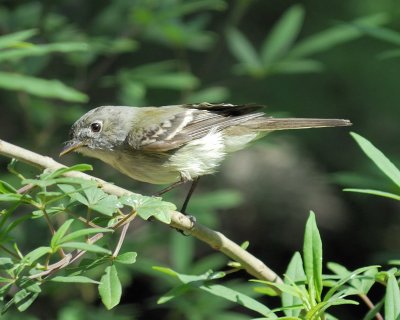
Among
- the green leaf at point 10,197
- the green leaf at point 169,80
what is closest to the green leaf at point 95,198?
the green leaf at point 10,197

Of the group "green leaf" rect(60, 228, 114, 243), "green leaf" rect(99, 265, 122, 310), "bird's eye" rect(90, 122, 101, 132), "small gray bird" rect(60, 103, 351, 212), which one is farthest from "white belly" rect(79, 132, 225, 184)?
"green leaf" rect(60, 228, 114, 243)

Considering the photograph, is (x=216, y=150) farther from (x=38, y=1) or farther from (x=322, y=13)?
(x=322, y=13)

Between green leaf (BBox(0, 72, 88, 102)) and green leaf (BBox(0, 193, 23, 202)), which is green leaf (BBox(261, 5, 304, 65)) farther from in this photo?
green leaf (BBox(0, 193, 23, 202))

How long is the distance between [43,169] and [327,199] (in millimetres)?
5925

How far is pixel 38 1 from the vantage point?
20.5ft

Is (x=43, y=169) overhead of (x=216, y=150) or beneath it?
overhead

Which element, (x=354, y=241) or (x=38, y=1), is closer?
(x=38, y=1)

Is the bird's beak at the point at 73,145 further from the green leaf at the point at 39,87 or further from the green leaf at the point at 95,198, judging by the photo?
the green leaf at the point at 95,198

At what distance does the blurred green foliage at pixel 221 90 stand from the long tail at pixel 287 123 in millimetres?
419

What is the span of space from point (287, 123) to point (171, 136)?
72cm

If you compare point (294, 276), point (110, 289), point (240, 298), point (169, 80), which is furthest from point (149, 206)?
point (169, 80)

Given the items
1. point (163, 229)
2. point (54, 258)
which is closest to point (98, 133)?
point (54, 258)

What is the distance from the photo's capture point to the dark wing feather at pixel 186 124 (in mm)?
4512

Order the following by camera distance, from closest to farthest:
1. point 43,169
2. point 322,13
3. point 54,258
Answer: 1. point 43,169
2. point 54,258
3. point 322,13
